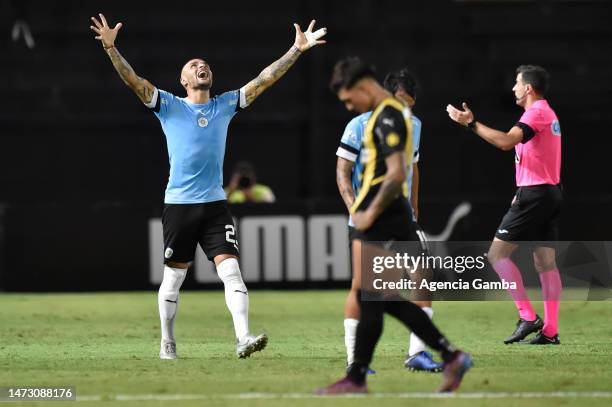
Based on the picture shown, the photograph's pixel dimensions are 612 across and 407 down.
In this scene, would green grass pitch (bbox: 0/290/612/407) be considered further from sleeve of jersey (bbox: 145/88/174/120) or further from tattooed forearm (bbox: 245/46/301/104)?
tattooed forearm (bbox: 245/46/301/104)

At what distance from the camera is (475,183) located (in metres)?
19.8

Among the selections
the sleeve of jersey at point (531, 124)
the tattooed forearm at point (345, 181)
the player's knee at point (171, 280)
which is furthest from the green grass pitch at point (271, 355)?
the sleeve of jersey at point (531, 124)

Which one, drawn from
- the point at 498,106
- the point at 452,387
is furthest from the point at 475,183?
the point at 452,387

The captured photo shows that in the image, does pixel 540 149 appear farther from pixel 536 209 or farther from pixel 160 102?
pixel 160 102

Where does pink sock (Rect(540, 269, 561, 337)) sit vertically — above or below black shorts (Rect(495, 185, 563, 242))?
below

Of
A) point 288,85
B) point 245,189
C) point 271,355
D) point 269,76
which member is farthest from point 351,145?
point 288,85

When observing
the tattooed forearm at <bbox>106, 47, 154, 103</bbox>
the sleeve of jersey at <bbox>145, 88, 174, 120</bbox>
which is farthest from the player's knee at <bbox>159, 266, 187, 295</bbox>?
Result: the tattooed forearm at <bbox>106, 47, 154, 103</bbox>

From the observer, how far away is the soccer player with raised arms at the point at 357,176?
8023 millimetres

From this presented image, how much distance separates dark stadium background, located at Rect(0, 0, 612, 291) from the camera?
19.3m

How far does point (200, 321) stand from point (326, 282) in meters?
4.45

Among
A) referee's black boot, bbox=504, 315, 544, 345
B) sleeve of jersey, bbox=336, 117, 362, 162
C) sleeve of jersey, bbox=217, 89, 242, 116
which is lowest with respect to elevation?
referee's black boot, bbox=504, 315, 544, 345

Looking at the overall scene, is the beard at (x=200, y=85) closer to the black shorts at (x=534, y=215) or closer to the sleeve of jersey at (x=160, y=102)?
the sleeve of jersey at (x=160, y=102)

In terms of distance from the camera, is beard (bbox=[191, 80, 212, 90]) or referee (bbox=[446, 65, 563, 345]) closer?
beard (bbox=[191, 80, 212, 90])

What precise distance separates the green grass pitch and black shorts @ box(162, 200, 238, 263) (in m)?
0.81
